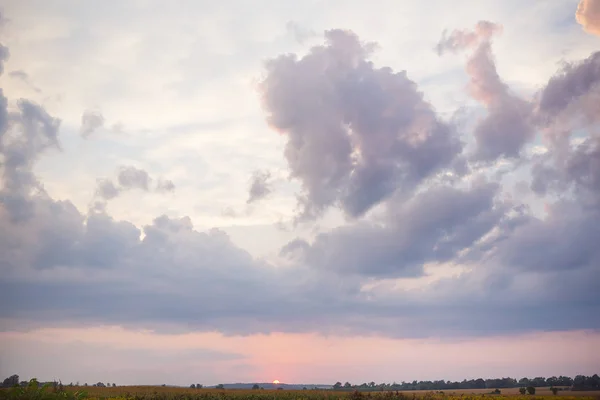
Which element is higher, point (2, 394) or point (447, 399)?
point (2, 394)

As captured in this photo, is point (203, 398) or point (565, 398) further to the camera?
point (203, 398)

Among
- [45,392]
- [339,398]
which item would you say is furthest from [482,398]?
[45,392]

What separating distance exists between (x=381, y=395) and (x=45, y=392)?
272ft

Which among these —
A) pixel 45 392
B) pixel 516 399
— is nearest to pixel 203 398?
pixel 516 399

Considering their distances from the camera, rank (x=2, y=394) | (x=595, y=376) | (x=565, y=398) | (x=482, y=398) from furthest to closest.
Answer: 1. (x=595, y=376)
2. (x=482, y=398)
3. (x=565, y=398)
4. (x=2, y=394)

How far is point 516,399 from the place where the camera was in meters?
88.6

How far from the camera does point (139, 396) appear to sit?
88.6 m

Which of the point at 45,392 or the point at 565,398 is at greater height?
the point at 45,392

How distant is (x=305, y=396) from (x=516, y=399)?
3654cm

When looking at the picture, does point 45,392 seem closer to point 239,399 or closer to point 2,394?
point 2,394

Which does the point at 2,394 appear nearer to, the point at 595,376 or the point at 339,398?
the point at 339,398

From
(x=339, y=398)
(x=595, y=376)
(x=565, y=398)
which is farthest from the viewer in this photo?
(x=595, y=376)


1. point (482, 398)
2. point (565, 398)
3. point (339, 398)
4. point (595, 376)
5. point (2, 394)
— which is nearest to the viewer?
point (2, 394)

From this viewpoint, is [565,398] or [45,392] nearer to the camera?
[45,392]
